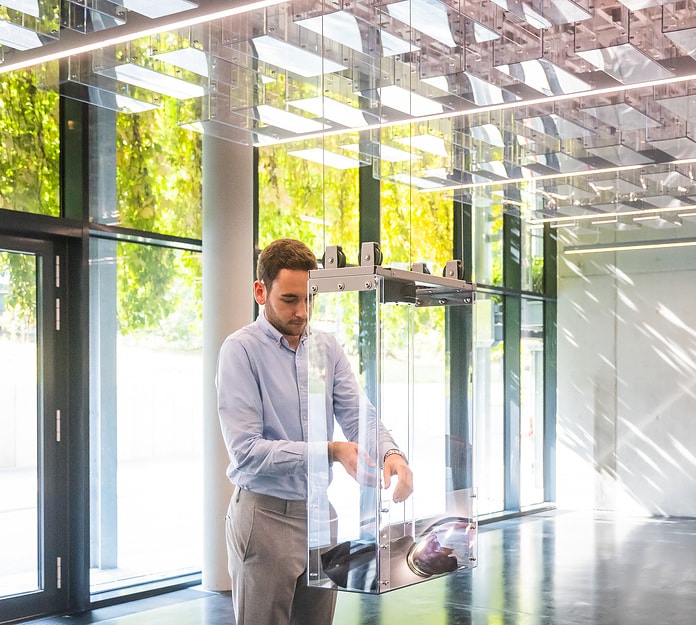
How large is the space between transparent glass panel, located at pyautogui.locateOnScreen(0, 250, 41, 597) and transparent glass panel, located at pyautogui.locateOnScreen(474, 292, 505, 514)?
5.47 metres

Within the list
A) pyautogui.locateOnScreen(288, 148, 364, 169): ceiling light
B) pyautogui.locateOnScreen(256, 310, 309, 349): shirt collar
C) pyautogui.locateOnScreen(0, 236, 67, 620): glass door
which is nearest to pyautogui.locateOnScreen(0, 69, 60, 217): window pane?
pyautogui.locateOnScreen(0, 236, 67, 620): glass door

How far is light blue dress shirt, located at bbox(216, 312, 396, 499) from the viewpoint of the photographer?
218 centimetres

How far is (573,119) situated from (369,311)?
15.1 feet

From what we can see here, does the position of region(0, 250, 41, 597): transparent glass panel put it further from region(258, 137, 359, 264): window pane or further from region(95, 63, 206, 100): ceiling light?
region(258, 137, 359, 264): window pane

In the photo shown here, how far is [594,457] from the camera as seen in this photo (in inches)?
439

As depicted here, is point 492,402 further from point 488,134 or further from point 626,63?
point 626,63

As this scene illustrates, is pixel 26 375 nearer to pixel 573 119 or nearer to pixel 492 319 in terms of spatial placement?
pixel 573 119

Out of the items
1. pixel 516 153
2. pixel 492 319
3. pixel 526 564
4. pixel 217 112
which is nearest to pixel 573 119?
pixel 516 153

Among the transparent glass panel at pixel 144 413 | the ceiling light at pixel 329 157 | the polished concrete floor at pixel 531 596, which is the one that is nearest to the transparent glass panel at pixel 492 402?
Result: the polished concrete floor at pixel 531 596

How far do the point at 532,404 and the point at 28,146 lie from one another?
A: 23.2ft

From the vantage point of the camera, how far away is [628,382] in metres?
11.0

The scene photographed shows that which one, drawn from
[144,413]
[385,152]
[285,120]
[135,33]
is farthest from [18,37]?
[144,413]

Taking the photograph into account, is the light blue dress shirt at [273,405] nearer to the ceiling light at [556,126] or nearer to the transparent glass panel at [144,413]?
the transparent glass panel at [144,413]

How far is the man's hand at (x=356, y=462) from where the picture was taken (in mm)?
2086
